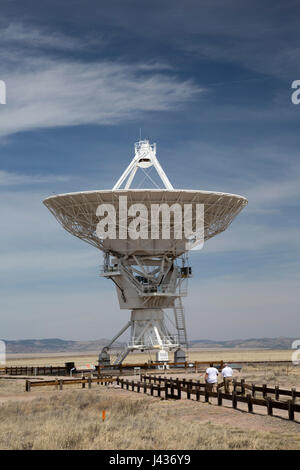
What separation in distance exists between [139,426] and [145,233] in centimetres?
2981

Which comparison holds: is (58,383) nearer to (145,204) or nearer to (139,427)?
(145,204)

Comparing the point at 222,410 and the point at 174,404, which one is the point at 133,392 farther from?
the point at 222,410

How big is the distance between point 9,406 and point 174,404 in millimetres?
6038

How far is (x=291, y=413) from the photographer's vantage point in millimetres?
18375

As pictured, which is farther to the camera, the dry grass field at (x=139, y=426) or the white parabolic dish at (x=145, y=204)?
the white parabolic dish at (x=145, y=204)

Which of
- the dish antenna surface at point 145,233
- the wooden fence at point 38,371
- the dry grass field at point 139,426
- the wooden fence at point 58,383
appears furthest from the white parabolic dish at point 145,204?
the dry grass field at point 139,426

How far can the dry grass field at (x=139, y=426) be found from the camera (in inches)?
618

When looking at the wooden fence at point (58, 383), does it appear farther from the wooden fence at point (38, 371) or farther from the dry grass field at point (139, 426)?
the wooden fence at point (38, 371)

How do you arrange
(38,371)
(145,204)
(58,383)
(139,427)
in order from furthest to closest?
(38,371) < (145,204) < (58,383) < (139,427)

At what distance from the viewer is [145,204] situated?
4444cm

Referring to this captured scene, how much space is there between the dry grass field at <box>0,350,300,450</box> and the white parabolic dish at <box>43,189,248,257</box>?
19169 millimetres

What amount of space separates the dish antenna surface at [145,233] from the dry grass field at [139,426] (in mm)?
19535

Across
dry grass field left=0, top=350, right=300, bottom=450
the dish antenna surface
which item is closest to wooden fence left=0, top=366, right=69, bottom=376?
the dish antenna surface

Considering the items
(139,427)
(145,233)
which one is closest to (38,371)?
(145,233)
